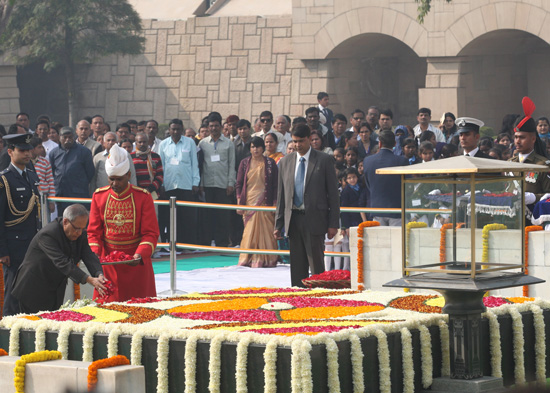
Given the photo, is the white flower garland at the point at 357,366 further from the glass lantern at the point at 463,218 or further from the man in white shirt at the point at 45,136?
the man in white shirt at the point at 45,136

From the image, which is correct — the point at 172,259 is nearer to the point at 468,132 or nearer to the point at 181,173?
the point at 181,173

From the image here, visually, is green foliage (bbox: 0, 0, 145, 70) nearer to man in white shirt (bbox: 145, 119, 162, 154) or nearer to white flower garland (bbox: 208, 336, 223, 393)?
man in white shirt (bbox: 145, 119, 162, 154)

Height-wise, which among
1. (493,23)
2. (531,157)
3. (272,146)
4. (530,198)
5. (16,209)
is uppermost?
(493,23)

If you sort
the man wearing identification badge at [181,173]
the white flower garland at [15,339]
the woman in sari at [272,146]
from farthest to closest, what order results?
1. the man wearing identification badge at [181,173]
2. the woman in sari at [272,146]
3. the white flower garland at [15,339]

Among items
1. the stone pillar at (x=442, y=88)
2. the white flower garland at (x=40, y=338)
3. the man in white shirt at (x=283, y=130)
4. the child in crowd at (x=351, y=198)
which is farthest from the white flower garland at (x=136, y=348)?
the stone pillar at (x=442, y=88)

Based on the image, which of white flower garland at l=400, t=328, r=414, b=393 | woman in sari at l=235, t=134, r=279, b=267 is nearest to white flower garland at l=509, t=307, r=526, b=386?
white flower garland at l=400, t=328, r=414, b=393

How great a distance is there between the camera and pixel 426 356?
7508 millimetres

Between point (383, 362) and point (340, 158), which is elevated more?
point (340, 158)

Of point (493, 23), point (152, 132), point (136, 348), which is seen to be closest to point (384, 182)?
point (152, 132)

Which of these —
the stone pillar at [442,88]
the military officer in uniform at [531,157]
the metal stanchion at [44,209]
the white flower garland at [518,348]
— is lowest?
the white flower garland at [518,348]

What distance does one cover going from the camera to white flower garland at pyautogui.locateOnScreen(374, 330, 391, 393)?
23.6 feet

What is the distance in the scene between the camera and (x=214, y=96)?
3206cm

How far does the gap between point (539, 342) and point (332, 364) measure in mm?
2291

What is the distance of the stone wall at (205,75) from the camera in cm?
3069
